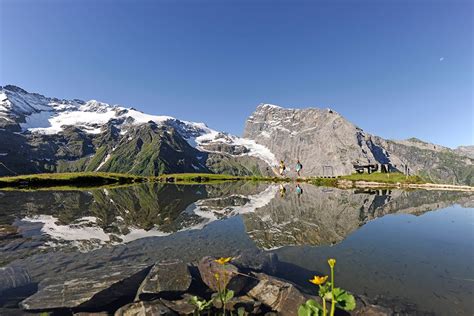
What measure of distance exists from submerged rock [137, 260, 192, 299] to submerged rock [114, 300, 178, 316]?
4.82 feet

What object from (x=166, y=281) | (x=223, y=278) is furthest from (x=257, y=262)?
(x=166, y=281)

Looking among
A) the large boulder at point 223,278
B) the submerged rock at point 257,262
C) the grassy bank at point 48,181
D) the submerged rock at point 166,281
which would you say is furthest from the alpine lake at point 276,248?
the grassy bank at point 48,181

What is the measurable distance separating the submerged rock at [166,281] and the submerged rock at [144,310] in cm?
147

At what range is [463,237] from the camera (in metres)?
24.5

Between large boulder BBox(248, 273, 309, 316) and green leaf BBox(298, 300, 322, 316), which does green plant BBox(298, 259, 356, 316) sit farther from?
large boulder BBox(248, 273, 309, 316)

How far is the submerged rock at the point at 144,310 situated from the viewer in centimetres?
939

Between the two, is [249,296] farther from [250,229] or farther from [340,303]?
[250,229]

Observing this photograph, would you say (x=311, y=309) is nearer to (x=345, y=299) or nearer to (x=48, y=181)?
(x=345, y=299)

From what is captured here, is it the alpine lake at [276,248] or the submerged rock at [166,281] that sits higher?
the submerged rock at [166,281]

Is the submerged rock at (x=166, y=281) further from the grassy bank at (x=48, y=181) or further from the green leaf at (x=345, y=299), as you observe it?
the grassy bank at (x=48, y=181)

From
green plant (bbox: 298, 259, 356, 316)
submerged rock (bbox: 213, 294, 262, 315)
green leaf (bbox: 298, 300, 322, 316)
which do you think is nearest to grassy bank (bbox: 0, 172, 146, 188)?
submerged rock (bbox: 213, 294, 262, 315)

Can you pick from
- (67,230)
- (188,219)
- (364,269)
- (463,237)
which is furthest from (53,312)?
(463,237)

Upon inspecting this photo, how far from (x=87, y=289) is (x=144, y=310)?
3629 millimetres

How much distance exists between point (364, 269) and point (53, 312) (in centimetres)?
1541
